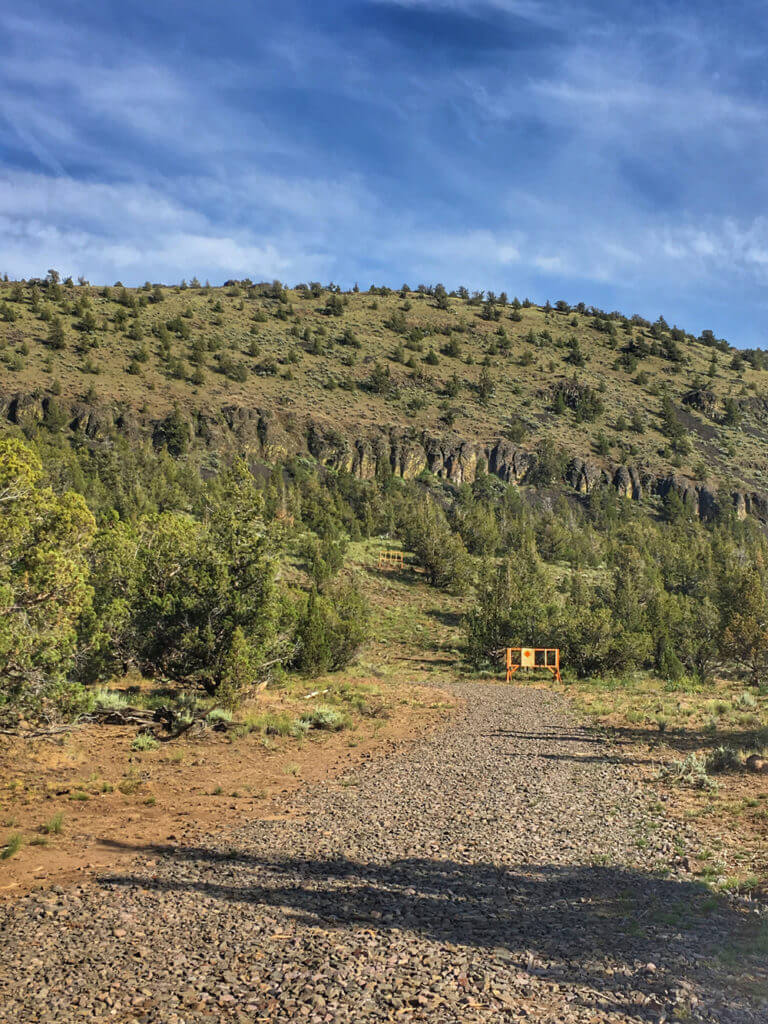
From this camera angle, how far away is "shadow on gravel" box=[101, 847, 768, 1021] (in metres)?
4.71

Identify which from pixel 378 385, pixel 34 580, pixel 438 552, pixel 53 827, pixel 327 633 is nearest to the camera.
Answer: pixel 53 827

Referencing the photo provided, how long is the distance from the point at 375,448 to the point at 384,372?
738 inches

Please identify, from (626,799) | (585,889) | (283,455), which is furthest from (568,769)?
(283,455)

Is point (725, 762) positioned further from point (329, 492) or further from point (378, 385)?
point (378, 385)

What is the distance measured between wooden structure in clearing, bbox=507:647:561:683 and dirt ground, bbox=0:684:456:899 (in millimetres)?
17163

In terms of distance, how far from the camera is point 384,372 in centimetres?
9925

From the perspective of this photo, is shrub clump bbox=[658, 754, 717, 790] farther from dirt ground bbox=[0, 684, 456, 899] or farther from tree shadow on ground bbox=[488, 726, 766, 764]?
dirt ground bbox=[0, 684, 456, 899]

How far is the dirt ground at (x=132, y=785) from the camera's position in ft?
26.0

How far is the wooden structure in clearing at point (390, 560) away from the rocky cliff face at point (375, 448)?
2342 centimetres

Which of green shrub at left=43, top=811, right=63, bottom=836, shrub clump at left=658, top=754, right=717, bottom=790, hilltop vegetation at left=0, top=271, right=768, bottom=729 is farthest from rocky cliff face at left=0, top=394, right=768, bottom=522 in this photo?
shrub clump at left=658, top=754, right=717, bottom=790

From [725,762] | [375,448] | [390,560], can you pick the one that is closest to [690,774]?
[725,762]

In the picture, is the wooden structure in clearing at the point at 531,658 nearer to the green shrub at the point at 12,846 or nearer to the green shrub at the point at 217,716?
the green shrub at the point at 217,716

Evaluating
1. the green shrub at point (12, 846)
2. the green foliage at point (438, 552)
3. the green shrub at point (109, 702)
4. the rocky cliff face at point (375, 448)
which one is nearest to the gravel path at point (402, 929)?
the green shrub at point (12, 846)

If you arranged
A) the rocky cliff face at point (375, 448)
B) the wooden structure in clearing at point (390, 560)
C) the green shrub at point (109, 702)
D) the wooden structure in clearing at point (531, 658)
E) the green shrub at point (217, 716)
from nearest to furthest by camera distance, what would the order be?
the green shrub at point (217, 716)
the green shrub at point (109, 702)
the wooden structure in clearing at point (531, 658)
the wooden structure in clearing at point (390, 560)
the rocky cliff face at point (375, 448)
